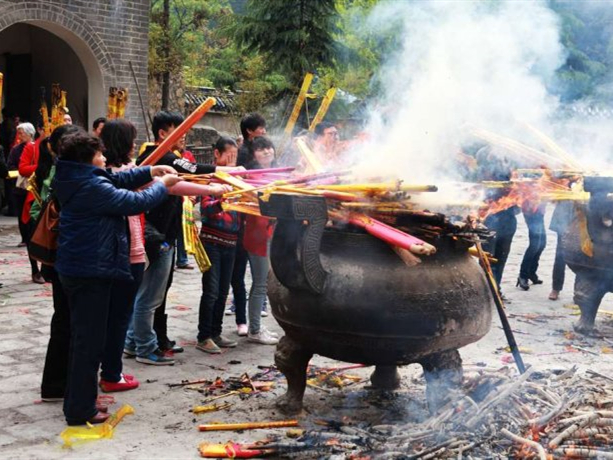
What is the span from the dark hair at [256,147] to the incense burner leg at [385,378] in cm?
252

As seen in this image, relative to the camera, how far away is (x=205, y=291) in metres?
6.50

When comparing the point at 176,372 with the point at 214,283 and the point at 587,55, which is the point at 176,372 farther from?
the point at 587,55

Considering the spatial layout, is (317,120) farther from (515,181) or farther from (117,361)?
(117,361)

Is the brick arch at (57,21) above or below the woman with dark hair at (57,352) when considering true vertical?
above

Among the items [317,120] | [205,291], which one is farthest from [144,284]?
[317,120]

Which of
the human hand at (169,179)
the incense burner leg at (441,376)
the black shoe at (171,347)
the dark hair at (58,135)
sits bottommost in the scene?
the black shoe at (171,347)

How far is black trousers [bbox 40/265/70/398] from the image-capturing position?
5.11 meters

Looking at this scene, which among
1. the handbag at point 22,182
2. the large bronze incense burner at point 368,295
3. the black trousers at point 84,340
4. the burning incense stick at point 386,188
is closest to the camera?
the burning incense stick at point 386,188

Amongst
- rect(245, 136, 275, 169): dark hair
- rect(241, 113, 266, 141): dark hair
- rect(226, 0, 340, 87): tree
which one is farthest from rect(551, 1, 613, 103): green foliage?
rect(245, 136, 275, 169): dark hair

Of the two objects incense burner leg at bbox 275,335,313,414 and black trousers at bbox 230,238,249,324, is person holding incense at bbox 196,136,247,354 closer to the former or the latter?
black trousers at bbox 230,238,249,324

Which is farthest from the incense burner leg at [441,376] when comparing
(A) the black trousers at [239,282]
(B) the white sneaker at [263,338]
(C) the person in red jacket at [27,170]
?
(C) the person in red jacket at [27,170]

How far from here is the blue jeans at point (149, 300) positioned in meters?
5.95

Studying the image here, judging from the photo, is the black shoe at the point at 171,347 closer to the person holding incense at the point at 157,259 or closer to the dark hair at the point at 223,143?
the person holding incense at the point at 157,259

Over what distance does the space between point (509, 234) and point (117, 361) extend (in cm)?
544
